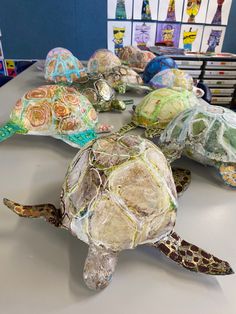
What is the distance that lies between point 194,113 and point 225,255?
16.0 inches

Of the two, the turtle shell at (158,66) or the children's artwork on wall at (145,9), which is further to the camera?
the children's artwork on wall at (145,9)

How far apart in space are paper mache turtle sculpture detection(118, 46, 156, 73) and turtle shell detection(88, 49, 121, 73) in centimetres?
23

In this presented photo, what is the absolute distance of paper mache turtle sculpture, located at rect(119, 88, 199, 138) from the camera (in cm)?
95

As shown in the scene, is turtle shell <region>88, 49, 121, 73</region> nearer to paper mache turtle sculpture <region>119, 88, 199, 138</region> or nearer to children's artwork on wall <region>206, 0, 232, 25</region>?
paper mache turtle sculpture <region>119, 88, 199, 138</region>

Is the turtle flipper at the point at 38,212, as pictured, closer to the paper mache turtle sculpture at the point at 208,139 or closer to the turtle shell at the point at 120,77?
the paper mache turtle sculpture at the point at 208,139

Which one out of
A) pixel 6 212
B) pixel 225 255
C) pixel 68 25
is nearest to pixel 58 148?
pixel 6 212

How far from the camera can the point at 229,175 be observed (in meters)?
0.70

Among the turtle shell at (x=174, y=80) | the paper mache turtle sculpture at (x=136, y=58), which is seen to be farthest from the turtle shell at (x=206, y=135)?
the paper mache turtle sculpture at (x=136, y=58)

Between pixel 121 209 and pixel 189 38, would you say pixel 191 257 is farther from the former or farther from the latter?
pixel 189 38

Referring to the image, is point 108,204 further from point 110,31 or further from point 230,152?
point 110,31

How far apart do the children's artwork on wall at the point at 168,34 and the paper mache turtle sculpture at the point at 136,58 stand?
0.58 metres

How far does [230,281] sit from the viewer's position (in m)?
0.46

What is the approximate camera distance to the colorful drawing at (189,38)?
2.36 metres

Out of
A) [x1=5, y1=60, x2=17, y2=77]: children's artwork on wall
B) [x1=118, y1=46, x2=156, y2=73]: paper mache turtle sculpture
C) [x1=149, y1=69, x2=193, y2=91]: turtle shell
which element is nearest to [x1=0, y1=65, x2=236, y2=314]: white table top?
[x1=149, y1=69, x2=193, y2=91]: turtle shell
